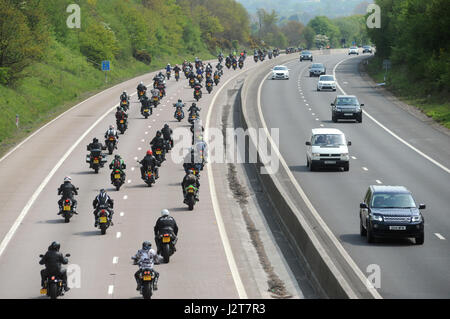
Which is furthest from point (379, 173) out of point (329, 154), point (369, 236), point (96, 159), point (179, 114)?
point (179, 114)

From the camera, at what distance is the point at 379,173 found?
136 ft

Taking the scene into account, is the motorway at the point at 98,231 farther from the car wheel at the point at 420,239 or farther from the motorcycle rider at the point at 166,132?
the car wheel at the point at 420,239

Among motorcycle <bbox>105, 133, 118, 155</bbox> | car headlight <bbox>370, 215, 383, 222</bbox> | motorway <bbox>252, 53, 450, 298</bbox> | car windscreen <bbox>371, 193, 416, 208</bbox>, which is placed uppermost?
car windscreen <bbox>371, 193, 416, 208</bbox>

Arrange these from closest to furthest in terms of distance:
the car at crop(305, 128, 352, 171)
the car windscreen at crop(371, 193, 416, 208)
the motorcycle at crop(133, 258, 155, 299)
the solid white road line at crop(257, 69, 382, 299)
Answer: the solid white road line at crop(257, 69, 382, 299)
the motorcycle at crop(133, 258, 155, 299)
the car windscreen at crop(371, 193, 416, 208)
the car at crop(305, 128, 352, 171)

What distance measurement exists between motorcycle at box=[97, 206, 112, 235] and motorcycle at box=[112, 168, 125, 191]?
313 inches

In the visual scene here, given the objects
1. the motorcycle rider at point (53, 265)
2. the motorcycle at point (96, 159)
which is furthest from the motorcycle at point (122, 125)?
the motorcycle rider at point (53, 265)

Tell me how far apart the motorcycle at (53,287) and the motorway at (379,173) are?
7.06 m

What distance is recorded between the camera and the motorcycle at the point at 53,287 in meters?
21.0

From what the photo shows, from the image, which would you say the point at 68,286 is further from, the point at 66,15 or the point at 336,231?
the point at 66,15

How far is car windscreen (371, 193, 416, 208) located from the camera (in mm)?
27203

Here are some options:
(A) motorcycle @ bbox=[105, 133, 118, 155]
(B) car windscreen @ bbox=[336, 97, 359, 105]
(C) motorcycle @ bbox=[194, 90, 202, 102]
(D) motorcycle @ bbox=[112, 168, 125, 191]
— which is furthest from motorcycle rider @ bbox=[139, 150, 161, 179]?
(C) motorcycle @ bbox=[194, 90, 202, 102]

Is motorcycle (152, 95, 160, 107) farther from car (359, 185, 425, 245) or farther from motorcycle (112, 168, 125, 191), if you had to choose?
car (359, 185, 425, 245)

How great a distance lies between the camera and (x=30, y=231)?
29.9 m
